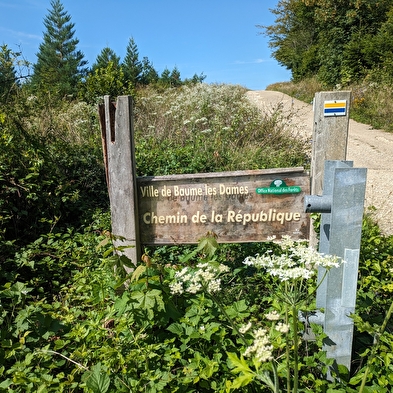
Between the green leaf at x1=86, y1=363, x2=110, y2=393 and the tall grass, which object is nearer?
the green leaf at x1=86, y1=363, x2=110, y2=393

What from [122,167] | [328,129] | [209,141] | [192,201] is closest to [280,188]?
[328,129]

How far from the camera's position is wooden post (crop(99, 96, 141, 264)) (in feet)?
9.31

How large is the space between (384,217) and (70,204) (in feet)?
13.4

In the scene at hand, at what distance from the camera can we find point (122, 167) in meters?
2.88

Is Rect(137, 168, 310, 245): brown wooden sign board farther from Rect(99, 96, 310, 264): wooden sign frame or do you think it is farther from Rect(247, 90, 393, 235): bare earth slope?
Rect(247, 90, 393, 235): bare earth slope

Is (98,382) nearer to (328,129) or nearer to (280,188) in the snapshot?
(280,188)

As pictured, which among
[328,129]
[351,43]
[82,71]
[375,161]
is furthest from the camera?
[82,71]

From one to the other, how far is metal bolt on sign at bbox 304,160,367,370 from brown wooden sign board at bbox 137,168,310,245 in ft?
2.46

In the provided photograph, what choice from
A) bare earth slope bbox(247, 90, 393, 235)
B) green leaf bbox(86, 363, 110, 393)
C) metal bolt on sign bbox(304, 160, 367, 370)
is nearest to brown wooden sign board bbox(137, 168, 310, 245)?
metal bolt on sign bbox(304, 160, 367, 370)

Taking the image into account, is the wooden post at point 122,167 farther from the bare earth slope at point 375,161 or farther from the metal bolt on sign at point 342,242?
the bare earth slope at point 375,161

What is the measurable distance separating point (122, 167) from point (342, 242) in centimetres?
171

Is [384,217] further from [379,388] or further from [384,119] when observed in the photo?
[384,119]

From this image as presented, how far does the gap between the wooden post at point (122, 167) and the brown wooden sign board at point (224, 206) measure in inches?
3.7

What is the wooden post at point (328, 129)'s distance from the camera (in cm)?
269
